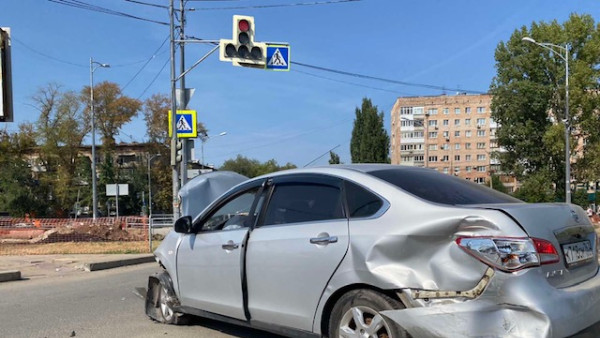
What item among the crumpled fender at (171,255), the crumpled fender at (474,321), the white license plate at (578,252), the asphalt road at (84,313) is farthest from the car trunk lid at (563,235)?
the crumpled fender at (171,255)

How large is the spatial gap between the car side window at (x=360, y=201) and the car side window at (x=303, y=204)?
89mm

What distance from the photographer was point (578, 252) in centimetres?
328

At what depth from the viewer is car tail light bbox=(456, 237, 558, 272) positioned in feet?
9.44

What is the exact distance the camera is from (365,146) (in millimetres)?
56219

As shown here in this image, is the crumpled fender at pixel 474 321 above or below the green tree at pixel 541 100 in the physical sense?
below

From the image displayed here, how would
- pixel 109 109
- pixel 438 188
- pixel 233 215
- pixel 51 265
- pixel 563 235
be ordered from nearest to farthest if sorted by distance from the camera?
1. pixel 563 235
2. pixel 438 188
3. pixel 233 215
4. pixel 51 265
5. pixel 109 109

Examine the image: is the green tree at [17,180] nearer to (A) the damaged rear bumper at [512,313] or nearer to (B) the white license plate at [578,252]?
(A) the damaged rear bumper at [512,313]

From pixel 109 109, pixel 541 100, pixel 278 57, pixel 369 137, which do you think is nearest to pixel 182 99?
pixel 278 57

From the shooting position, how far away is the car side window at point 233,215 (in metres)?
4.54

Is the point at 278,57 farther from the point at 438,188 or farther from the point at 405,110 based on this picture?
the point at 405,110

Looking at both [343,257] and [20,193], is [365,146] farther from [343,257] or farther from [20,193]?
[343,257]

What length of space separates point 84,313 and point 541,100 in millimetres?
45231

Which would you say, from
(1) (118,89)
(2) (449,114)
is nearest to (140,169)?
(1) (118,89)

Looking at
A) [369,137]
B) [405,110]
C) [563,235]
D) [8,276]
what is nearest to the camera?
[563,235]
